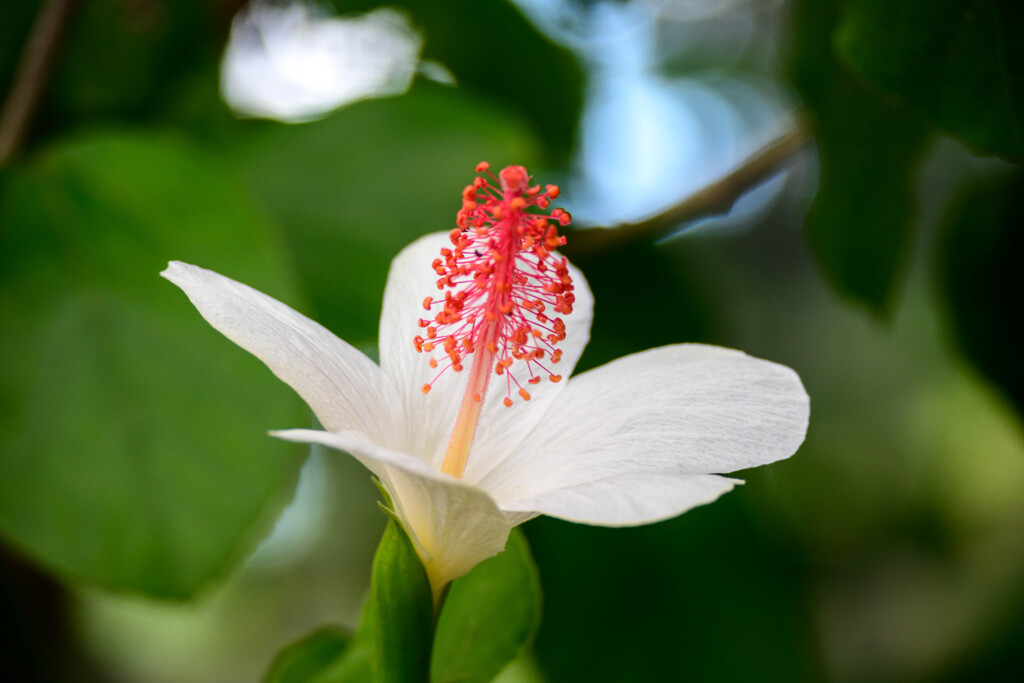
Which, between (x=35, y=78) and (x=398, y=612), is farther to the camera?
(x=35, y=78)

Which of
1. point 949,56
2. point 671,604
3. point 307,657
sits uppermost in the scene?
point 949,56

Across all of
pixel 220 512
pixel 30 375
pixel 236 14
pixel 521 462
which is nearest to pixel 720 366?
pixel 521 462

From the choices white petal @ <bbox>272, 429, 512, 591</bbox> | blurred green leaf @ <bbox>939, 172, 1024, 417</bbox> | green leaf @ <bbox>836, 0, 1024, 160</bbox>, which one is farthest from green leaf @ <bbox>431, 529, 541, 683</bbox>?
blurred green leaf @ <bbox>939, 172, 1024, 417</bbox>

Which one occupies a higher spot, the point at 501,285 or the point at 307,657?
the point at 501,285

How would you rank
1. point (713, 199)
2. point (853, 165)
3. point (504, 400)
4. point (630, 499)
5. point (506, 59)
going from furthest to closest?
point (506, 59), point (713, 199), point (853, 165), point (504, 400), point (630, 499)

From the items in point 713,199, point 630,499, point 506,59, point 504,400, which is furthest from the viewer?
point 506,59

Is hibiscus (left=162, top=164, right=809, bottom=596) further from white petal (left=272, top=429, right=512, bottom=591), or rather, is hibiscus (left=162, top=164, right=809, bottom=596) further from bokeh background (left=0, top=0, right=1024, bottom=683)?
bokeh background (left=0, top=0, right=1024, bottom=683)

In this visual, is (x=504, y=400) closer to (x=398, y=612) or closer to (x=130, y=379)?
(x=398, y=612)

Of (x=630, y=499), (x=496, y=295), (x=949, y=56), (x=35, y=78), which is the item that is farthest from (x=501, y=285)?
(x=35, y=78)
